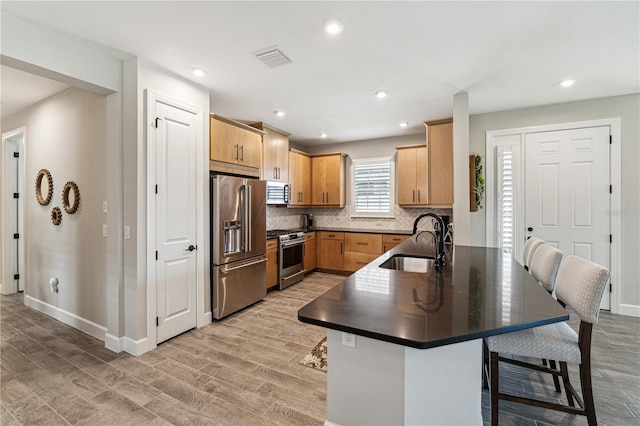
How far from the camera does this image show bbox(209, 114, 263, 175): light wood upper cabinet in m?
3.31

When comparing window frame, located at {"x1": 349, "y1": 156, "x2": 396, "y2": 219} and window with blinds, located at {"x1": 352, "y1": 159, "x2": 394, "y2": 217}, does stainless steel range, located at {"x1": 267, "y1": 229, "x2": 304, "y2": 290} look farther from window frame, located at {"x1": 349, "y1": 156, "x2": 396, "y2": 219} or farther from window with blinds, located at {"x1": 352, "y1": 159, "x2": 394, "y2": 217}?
window with blinds, located at {"x1": 352, "y1": 159, "x2": 394, "y2": 217}

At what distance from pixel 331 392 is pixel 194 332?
218 cm

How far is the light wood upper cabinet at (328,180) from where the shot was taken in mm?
5746

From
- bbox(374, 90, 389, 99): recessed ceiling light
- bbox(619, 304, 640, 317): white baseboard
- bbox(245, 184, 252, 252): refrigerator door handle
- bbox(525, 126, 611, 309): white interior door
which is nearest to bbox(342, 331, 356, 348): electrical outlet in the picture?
bbox(245, 184, 252, 252): refrigerator door handle

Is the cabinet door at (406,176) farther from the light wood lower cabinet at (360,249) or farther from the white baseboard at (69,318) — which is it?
the white baseboard at (69,318)

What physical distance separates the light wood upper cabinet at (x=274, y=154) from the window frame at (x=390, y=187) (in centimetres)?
154

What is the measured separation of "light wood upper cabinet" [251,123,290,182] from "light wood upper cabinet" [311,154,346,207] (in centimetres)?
91

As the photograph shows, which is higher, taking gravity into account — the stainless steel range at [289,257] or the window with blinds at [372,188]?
the window with blinds at [372,188]

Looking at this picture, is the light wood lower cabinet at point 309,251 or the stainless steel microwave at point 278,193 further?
the light wood lower cabinet at point 309,251

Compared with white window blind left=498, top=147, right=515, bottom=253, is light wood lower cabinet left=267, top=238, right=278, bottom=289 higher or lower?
lower

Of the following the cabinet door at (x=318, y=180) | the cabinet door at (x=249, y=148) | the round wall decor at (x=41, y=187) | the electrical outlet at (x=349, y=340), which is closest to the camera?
the electrical outlet at (x=349, y=340)

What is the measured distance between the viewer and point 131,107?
8.39 ft

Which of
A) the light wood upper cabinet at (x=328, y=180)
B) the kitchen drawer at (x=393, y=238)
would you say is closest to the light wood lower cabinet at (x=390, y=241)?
the kitchen drawer at (x=393, y=238)

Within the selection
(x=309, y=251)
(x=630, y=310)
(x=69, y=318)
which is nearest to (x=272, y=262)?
(x=309, y=251)
